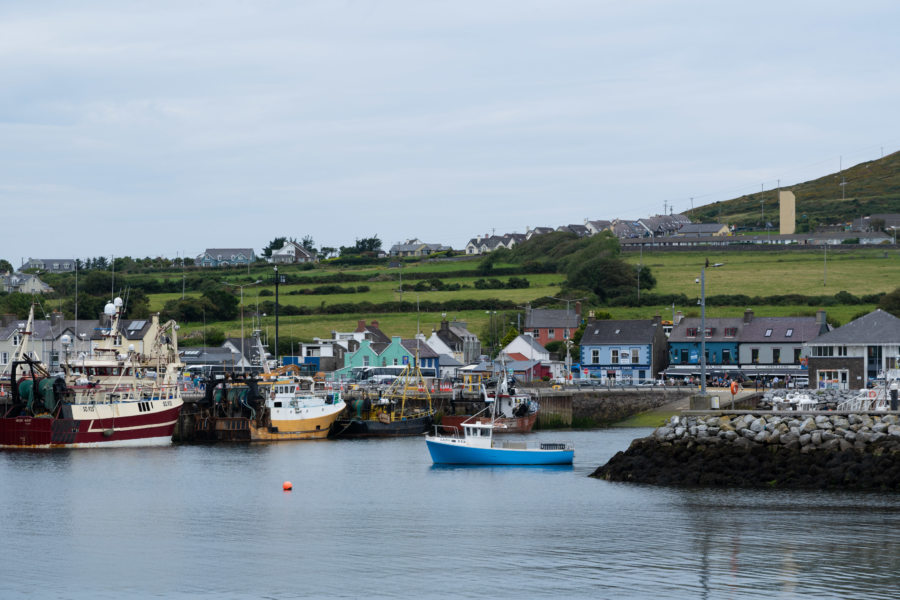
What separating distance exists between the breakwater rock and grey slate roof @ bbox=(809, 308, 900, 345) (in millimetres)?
34851

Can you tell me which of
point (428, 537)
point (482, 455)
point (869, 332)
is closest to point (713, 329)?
point (869, 332)

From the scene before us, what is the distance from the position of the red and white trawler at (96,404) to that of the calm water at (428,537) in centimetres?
1303

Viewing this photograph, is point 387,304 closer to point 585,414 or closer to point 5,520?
point 585,414

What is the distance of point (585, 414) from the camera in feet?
267

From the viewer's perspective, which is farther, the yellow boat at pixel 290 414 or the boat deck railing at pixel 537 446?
the yellow boat at pixel 290 414

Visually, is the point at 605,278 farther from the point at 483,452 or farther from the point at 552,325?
the point at 483,452

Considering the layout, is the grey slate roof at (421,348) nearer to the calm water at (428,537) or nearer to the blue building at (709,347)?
the blue building at (709,347)

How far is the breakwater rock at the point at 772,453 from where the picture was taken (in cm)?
4425

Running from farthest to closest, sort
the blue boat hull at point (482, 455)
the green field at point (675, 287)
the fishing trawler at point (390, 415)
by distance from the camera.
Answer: the green field at point (675, 287) < the fishing trawler at point (390, 415) < the blue boat hull at point (482, 455)

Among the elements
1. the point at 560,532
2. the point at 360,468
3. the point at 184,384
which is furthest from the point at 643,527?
the point at 184,384

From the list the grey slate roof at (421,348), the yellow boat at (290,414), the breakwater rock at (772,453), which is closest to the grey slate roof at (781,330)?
the grey slate roof at (421,348)

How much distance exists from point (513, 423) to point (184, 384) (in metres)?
24.8

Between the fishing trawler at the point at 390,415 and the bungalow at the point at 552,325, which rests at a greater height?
the bungalow at the point at 552,325

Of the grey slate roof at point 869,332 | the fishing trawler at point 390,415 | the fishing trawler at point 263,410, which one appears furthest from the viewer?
the grey slate roof at point 869,332
